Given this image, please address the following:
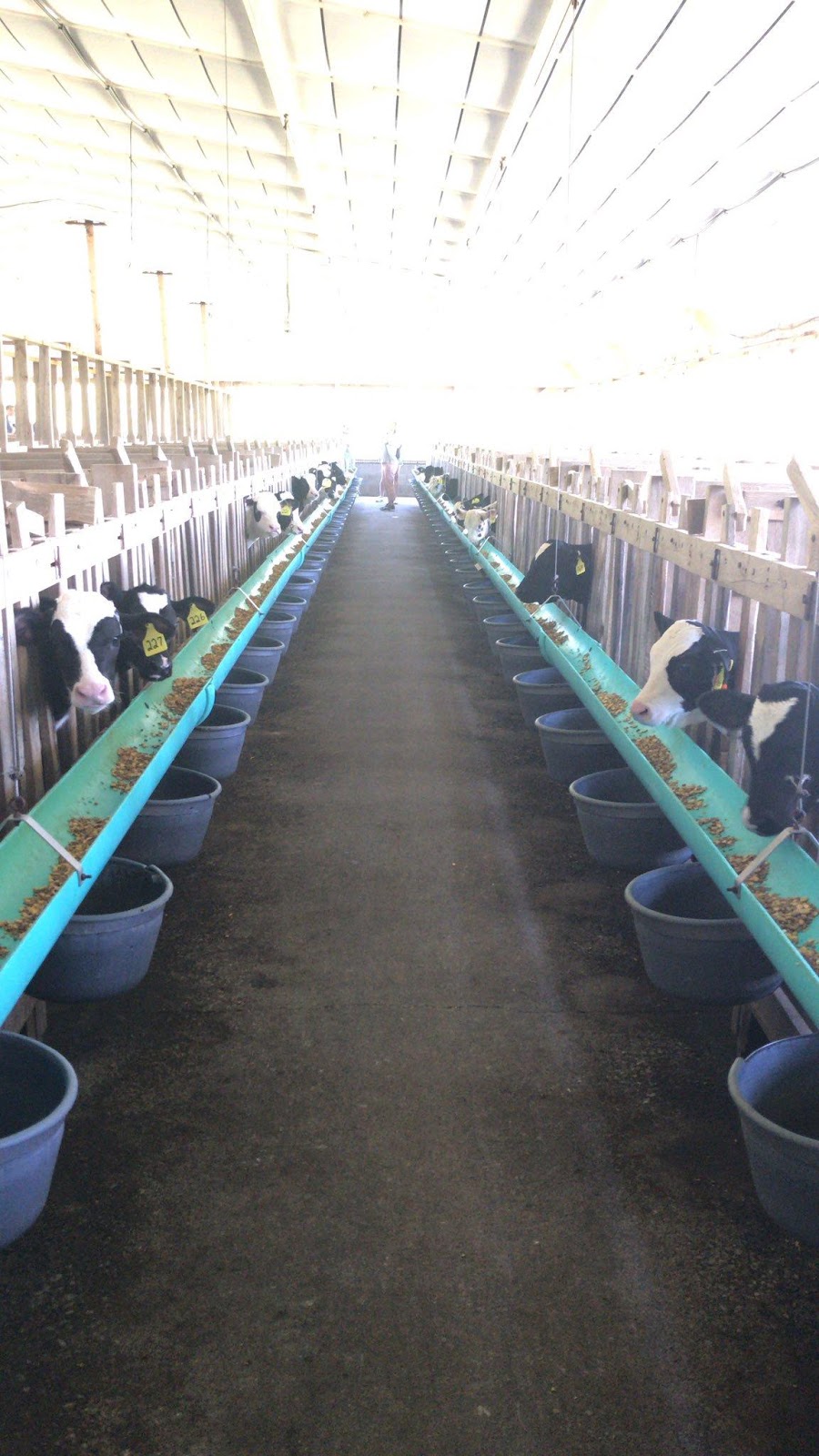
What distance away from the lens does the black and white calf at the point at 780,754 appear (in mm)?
3885

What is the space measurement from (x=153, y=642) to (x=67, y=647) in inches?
37.9

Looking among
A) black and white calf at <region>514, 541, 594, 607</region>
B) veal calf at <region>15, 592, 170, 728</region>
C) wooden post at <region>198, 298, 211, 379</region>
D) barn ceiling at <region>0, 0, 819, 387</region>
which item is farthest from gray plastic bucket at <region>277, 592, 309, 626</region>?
wooden post at <region>198, 298, 211, 379</region>

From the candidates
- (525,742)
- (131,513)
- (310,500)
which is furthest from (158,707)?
(310,500)

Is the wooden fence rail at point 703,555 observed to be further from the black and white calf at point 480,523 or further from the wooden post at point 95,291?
the wooden post at point 95,291

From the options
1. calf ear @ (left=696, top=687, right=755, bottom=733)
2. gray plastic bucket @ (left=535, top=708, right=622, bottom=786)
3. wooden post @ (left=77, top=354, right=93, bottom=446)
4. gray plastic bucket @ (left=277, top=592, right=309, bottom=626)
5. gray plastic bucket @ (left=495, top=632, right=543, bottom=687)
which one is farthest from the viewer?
wooden post @ (left=77, top=354, right=93, bottom=446)

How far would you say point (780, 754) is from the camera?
3975 millimetres

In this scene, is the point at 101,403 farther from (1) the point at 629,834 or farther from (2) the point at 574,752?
(1) the point at 629,834

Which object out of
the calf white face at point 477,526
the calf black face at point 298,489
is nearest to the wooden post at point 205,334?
the calf black face at point 298,489

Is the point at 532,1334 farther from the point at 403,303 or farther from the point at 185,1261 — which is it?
the point at 403,303

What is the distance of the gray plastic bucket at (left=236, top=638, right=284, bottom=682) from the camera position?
338 inches

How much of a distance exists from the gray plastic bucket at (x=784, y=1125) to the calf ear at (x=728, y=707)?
1.42m

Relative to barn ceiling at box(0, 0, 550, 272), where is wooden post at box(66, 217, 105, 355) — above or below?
below

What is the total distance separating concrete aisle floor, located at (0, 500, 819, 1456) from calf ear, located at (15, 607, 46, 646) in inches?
56.1

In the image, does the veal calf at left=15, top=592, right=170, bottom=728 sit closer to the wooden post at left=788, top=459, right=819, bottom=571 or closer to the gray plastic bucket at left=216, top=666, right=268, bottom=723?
the gray plastic bucket at left=216, top=666, right=268, bottom=723
